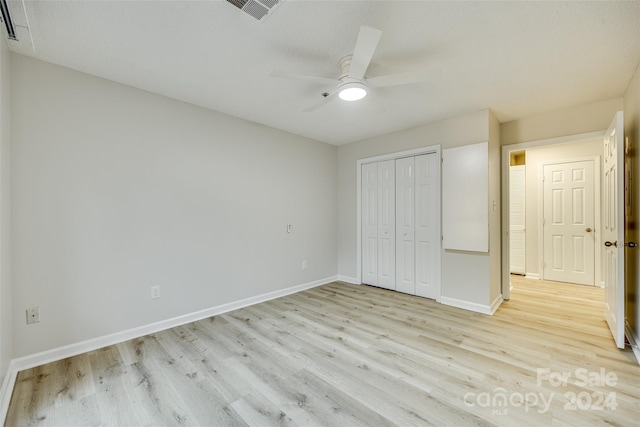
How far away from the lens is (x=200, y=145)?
9.97 ft

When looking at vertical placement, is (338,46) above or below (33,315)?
above

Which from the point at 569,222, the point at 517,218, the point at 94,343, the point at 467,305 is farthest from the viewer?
the point at 517,218

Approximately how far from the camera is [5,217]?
1854 mm

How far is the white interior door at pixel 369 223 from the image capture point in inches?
169

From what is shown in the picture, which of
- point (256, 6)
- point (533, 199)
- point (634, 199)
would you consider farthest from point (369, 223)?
point (256, 6)

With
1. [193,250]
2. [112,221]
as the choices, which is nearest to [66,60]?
[112,221]

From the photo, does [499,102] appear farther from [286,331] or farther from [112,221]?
[112,221]

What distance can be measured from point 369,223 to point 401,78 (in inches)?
107

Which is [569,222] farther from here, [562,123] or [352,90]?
[352,90]

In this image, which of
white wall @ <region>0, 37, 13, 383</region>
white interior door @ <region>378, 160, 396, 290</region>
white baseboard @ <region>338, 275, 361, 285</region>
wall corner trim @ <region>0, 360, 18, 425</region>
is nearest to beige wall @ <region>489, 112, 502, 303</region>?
white interior door @ <region>378, 160, 396, 290</region>

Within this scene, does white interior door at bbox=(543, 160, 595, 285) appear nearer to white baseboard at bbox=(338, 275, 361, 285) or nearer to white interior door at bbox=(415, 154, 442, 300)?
white interior door at bbox=(415, 154, 442, 300)

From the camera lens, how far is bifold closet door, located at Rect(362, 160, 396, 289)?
4.10m

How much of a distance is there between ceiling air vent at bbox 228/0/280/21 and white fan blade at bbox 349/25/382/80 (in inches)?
20.5

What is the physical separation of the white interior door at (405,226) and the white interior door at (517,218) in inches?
97.2
